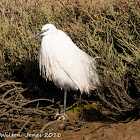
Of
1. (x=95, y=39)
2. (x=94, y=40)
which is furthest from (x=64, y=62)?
(x=94, y=40)

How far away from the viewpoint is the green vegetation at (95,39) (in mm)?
3736

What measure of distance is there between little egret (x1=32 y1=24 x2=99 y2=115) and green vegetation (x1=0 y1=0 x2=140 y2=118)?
217 millimetres

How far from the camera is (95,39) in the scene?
14.1 feet

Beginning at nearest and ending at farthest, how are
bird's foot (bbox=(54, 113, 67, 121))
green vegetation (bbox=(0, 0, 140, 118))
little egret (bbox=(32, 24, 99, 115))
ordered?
green vegetation (bbox=(0, 0, 140, 118)) < little egret (bbox=(32, 24, 99, 115)) < bird's foot (bbox=(54, 113, 67, 121))

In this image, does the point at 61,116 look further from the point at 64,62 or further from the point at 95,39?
the point at 95,39

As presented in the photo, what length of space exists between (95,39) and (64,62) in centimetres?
69

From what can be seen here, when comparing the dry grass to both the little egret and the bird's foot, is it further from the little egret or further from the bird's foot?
the bird's foot

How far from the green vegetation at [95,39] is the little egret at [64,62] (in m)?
→ 0.22

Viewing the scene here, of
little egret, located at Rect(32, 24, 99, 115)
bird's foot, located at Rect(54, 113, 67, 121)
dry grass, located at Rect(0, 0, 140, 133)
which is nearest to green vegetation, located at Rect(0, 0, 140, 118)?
dry grass, located at Rect(0, 0, 140, 133)

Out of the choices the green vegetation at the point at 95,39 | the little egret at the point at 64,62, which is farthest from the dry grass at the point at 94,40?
the little egret at the point at 64,62

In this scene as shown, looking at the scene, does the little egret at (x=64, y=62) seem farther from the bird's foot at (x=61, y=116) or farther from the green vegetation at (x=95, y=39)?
the bird's foot at (x=61, y=116)

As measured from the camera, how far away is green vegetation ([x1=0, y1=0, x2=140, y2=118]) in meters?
3.74

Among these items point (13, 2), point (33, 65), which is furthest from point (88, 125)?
point (13, 2)

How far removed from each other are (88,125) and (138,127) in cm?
79
